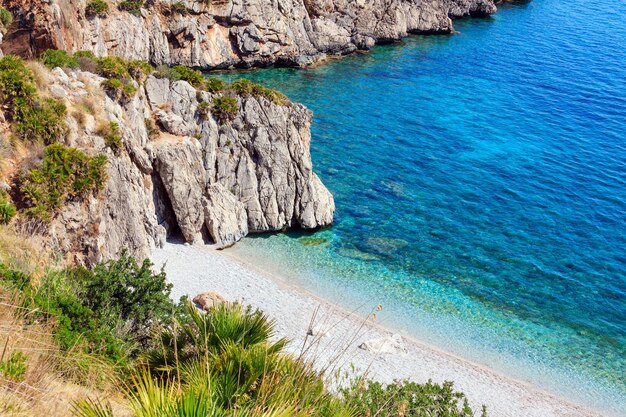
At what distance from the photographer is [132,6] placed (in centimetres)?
5297

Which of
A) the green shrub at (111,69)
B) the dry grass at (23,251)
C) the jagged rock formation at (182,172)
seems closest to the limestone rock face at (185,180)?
the jagged rock formation at (182,172)

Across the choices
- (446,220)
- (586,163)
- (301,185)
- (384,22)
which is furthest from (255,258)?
(384,22)

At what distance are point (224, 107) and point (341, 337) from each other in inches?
560

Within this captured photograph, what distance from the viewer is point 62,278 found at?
16.0 m

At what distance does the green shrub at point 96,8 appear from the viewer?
48.6 meters

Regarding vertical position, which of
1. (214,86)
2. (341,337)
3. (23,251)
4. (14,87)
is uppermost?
(14,87)

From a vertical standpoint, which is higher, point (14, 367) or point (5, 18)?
point (5, 18)

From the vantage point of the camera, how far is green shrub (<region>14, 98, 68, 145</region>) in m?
22.7

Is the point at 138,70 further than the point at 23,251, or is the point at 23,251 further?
the point at 138,70

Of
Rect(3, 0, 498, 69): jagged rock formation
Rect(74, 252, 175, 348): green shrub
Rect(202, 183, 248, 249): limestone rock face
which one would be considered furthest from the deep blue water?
Rect(74, 252, 175, 348): green shrub

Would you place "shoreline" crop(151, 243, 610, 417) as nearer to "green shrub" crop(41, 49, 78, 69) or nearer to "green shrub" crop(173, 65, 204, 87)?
"green shrub" crop(173, 65, 204, 87)

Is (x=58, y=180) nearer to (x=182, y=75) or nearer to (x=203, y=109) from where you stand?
(x=203, y=109)

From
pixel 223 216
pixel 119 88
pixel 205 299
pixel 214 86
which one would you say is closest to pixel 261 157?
pixel 223 216

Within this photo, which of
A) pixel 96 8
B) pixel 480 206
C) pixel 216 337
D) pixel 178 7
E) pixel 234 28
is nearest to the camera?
pixel 216 337
